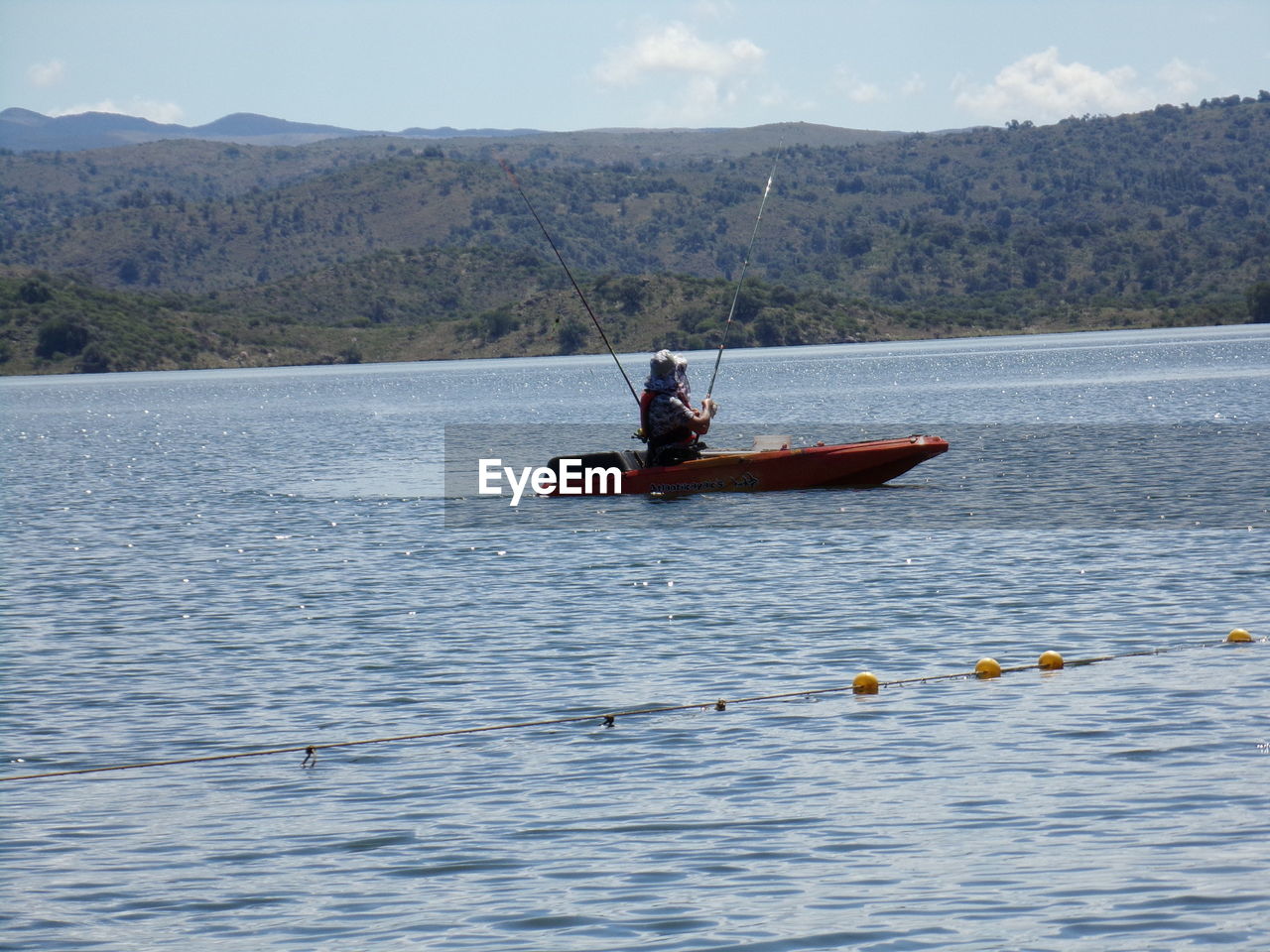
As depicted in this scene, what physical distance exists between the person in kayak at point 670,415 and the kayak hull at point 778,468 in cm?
27

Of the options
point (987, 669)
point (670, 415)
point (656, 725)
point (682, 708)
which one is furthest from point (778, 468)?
point (656, 725)

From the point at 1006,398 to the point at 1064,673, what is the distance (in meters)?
67.3

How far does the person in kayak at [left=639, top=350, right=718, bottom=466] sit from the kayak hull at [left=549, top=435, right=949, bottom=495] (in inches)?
10.8

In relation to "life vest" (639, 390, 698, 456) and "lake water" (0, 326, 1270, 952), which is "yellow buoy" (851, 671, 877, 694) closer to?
"lake water" (0, 326, 1270, 952)

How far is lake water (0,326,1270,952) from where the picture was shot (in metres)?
10.5

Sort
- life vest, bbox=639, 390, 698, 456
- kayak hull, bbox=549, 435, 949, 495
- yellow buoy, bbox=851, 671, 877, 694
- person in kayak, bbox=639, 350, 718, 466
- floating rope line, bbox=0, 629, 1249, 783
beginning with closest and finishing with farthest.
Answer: floating rope line, bbox=0, 629, 1249, 783, yellow buoy, bbox=851, 671, 877, 694, person in kayak, bbox=639, 350, 718, 466, life vest, bbox=639, 390, 698, 456, kayak hull, bbox=549, 435, 949, 495

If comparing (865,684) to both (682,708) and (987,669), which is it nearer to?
(987,669)

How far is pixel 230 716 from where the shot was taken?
53.5 feet

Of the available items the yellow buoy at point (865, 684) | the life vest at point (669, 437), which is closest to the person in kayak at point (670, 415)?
the life vest at point (669, 437)

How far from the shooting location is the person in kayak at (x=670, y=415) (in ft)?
104

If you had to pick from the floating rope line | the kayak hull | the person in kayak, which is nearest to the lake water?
the floating rope line

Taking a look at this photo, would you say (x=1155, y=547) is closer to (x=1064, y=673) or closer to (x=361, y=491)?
(x=1064, y=673)

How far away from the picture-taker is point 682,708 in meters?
15.5

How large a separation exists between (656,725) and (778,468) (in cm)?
1902
